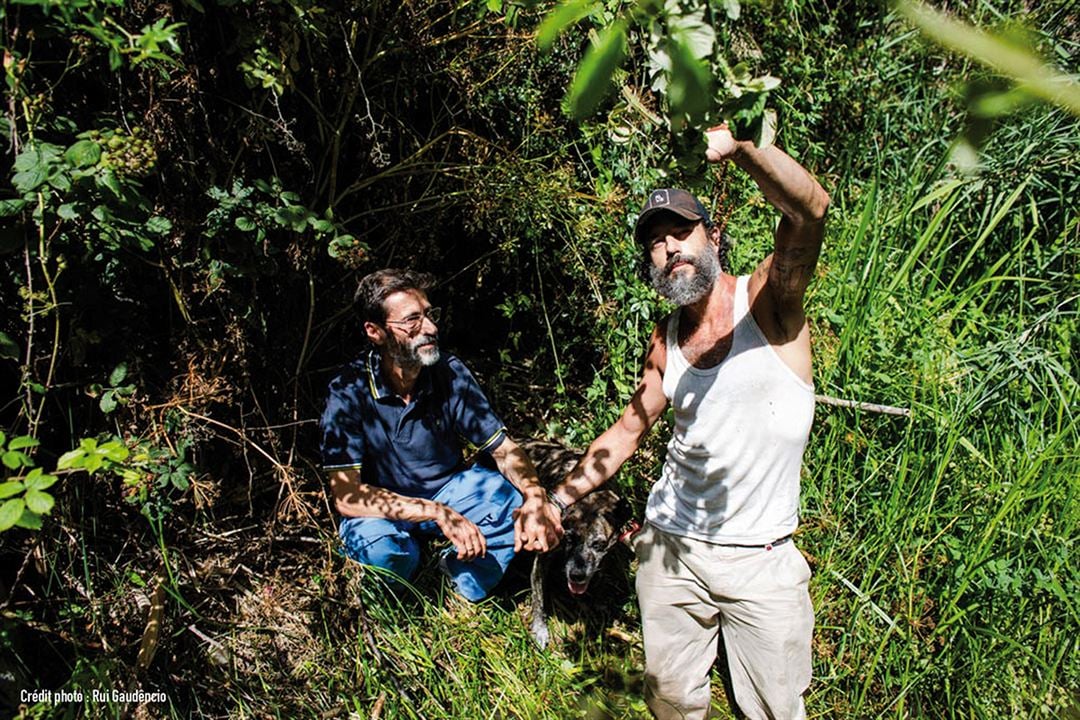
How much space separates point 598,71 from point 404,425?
277 centimetres

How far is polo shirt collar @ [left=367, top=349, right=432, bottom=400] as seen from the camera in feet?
10.7

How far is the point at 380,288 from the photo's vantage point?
10.6 feet

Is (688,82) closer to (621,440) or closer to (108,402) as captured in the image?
(621,440)

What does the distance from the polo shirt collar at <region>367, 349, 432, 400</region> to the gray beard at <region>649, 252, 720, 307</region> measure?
124 centimetres

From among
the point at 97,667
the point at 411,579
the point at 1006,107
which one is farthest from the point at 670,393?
the point at 97,667

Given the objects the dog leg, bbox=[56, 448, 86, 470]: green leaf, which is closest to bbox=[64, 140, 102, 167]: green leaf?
bbox=[56, 448, 86, 470]: green leaf

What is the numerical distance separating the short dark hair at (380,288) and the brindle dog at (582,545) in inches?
45.3

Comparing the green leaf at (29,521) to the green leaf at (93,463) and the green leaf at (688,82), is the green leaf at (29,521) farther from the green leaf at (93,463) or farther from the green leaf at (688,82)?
the green leaf at (688,82)

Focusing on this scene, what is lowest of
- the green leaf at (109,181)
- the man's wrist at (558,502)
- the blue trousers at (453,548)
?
the blue trousers at (453,548)

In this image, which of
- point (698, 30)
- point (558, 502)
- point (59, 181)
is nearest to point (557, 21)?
point (698, 30)

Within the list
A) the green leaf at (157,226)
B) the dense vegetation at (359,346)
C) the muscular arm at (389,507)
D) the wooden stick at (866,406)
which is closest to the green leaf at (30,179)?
the dense vegetation at (359,346)

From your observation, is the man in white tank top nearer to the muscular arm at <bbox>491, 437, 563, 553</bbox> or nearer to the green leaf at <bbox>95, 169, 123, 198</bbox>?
the muscular arm at <bbox>491, 437, 563, 553</bbox>

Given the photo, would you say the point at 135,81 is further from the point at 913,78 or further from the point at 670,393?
the point at 913,78

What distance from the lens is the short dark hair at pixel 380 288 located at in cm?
321
